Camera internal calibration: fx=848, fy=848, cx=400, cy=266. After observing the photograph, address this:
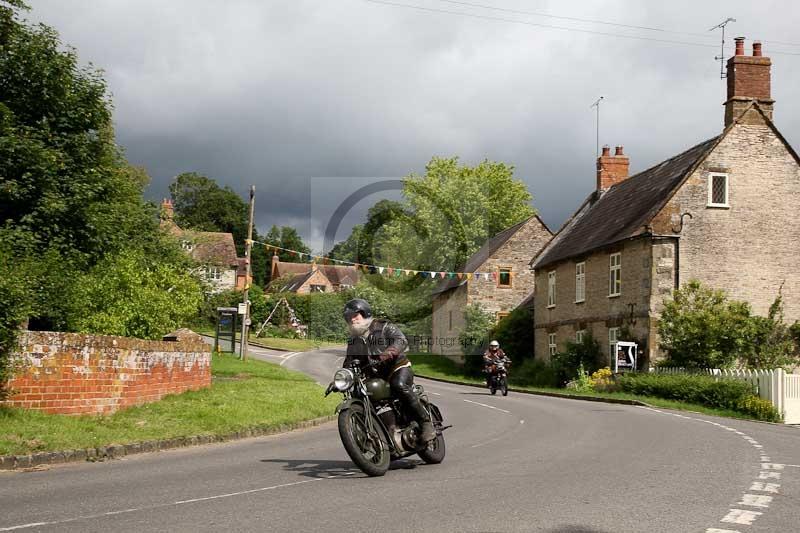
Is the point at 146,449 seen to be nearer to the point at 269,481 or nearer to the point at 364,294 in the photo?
the point at 269,481

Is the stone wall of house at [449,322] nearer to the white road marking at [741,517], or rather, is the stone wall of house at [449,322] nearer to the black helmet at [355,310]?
the black helmet at [355,310]

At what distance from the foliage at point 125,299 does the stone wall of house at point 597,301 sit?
16.8 m

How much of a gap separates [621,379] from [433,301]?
3422 centimetres

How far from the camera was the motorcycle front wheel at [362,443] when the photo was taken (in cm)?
880

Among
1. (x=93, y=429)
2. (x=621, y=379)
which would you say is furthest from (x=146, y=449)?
(x=621, y=379)

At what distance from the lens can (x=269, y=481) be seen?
8.90m

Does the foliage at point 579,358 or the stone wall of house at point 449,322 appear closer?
the foliage at point 579,358

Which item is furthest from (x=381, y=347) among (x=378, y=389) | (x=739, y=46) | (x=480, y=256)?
(x=480, y=256)

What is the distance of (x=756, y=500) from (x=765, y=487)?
35.7 inches

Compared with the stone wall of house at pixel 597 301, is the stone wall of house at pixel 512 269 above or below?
above

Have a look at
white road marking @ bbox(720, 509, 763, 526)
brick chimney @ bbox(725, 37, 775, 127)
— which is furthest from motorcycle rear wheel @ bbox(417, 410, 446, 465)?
brick chimney @ bbox(725, 37, 775, 127)

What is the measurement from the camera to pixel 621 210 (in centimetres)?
3722

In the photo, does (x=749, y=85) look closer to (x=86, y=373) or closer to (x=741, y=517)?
(x=86, y=373)

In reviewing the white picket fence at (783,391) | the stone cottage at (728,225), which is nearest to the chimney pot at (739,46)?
the stone cottage at (728,225)
